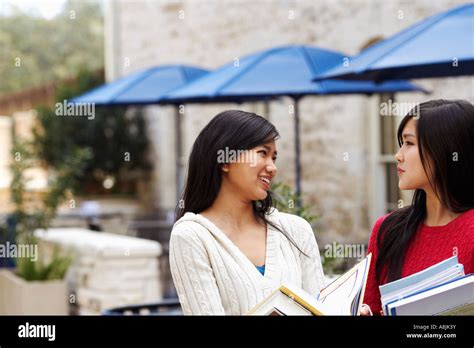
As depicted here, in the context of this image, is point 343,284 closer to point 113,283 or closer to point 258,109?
point 113,283

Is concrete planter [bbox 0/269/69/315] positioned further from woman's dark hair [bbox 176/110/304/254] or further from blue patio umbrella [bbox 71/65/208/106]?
woman's dark hair [bbox 176/110/304/254]

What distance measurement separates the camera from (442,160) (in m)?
2.76

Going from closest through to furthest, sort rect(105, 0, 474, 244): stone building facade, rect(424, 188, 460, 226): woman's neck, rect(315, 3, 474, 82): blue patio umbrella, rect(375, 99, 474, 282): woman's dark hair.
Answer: rect(375, 99, 474, 282): woman's dark hair
rect(424, 188, 460, 226): woman's neck
rect(315, 3, 474, 82): blue patio umbrella
rect(105, 0, 474, 244): stone building facade

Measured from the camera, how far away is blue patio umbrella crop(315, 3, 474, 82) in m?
5.54

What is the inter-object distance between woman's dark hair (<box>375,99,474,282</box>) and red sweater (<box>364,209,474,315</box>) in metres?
0.02

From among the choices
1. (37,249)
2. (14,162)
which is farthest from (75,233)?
(14,162)

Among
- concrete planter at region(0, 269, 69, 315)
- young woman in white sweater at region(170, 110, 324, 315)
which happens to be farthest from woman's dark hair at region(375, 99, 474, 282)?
concrete planter at region(0, 269, 69, 315)

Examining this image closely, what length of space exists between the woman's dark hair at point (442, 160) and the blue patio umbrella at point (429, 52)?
255 cm

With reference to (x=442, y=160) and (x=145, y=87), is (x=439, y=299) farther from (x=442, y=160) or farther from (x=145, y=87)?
(x=145, y=87)

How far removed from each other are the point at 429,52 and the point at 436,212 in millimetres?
2922

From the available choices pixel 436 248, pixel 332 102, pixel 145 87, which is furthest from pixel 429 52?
pixel 332 102
